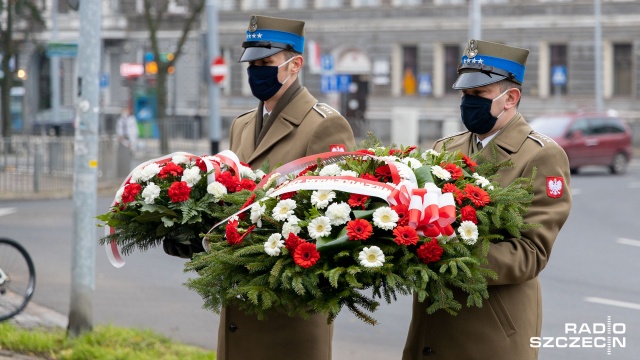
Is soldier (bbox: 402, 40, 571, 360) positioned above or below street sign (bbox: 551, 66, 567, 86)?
below

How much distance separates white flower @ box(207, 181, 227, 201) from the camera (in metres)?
4.30

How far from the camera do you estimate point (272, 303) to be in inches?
143

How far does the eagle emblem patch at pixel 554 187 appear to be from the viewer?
13.2ft

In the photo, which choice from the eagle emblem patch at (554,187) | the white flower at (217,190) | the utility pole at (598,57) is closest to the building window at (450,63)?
the utility pole at (598,57)

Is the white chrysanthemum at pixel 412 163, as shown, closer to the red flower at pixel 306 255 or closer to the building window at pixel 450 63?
the red flower at pixel 306 255

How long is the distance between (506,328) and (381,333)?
19.6ft

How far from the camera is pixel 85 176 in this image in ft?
28.7

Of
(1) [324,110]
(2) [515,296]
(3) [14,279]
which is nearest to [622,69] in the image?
(3) [14,279]

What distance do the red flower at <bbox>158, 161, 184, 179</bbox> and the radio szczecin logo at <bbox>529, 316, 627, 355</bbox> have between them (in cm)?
482

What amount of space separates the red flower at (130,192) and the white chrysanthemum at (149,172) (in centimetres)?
6

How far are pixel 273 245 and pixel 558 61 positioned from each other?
46.6 meters

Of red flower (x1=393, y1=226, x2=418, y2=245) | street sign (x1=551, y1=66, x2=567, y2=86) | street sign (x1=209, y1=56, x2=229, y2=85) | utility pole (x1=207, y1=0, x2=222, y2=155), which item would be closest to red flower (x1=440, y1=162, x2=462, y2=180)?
red flower (x1=393, y1=226, x2=418, y2=245)

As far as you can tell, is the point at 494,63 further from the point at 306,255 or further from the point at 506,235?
the point at 306,255

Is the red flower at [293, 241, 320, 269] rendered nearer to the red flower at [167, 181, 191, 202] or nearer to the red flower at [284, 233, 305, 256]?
the red flower at [284, 233, 305, 256]
